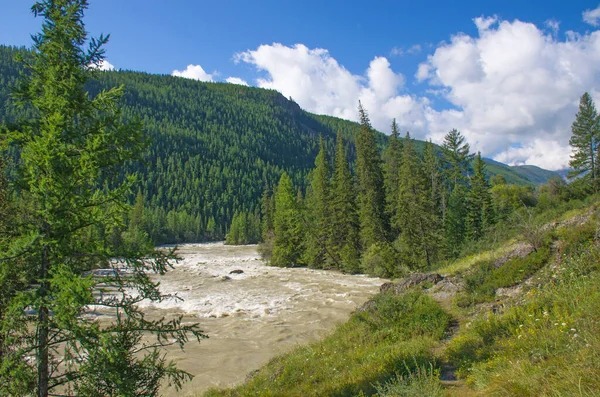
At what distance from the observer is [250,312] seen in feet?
67.2

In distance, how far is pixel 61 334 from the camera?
5691 millimetres

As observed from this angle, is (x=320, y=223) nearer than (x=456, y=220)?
No

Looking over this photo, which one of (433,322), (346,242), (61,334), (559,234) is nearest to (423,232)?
(346,242)

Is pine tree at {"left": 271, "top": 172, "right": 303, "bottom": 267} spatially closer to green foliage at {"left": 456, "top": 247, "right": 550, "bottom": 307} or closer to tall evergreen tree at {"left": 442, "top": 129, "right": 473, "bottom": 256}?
tall evergreen tree at {"left": 442, "top": 129, "right": 473, "bottom": 256}

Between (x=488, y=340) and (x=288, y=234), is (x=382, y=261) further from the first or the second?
(x=488, y=340)

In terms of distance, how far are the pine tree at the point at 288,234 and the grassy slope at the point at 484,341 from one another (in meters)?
28.9

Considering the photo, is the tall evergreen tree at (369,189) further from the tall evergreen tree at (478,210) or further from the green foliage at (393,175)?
the tall evergreen tree at (478,210)

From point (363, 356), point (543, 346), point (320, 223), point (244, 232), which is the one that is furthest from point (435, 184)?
point (244, 232)

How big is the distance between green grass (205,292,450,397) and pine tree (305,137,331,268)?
26.9 metres

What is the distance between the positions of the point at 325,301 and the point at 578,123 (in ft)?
127

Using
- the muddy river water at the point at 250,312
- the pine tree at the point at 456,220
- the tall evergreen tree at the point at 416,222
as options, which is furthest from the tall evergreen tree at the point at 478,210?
the muddy river water at the point at 250,312

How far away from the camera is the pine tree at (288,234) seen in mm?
43625

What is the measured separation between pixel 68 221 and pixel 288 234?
39.7 metres

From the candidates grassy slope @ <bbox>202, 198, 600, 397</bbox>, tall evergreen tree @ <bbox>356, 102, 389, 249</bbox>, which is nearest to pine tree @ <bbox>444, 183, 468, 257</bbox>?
tall evergreen tree @ <bbox>356, 102, 389, 249</bbox>
